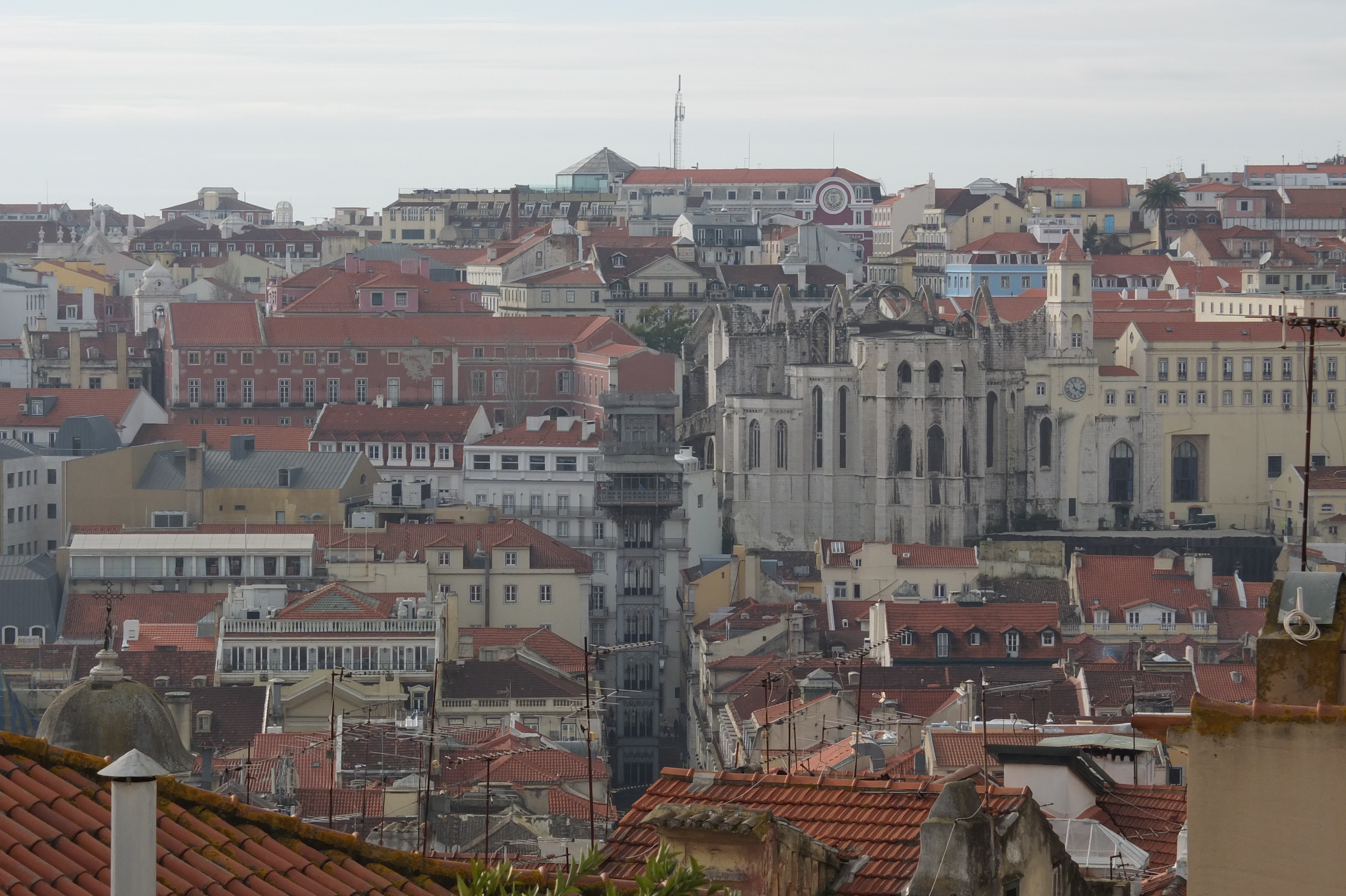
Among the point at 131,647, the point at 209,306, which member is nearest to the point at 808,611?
the point at 131,647

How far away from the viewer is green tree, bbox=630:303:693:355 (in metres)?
123

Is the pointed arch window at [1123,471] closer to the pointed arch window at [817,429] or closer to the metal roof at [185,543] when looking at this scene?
the pointed arch window at [817,429]

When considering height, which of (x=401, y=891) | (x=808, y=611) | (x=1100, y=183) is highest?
(x=1100, y=183)

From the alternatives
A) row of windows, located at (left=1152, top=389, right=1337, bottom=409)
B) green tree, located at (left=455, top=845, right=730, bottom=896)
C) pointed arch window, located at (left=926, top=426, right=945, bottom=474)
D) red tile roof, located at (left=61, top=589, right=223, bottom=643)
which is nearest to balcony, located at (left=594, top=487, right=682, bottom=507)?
pointed arch window, located at (left=926, top=426, right=945, bottom=474)

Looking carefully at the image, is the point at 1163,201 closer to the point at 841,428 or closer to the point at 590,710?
the point at 841,428

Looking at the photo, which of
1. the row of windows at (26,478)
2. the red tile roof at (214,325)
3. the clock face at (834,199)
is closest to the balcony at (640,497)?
the row of windows at (26,478)

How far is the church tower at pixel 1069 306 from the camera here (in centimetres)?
9769

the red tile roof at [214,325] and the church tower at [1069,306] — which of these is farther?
the red tile roof at [214,325]

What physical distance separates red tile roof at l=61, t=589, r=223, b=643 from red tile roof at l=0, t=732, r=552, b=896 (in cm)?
5403

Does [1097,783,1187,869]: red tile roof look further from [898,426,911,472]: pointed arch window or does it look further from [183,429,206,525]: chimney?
[898,426,911,472]: pointed arch window

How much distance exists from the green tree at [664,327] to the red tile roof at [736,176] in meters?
50.4

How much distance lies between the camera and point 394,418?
96.1 m

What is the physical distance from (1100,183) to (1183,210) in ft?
20.3

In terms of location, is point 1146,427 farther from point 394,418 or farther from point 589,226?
point 589,226
